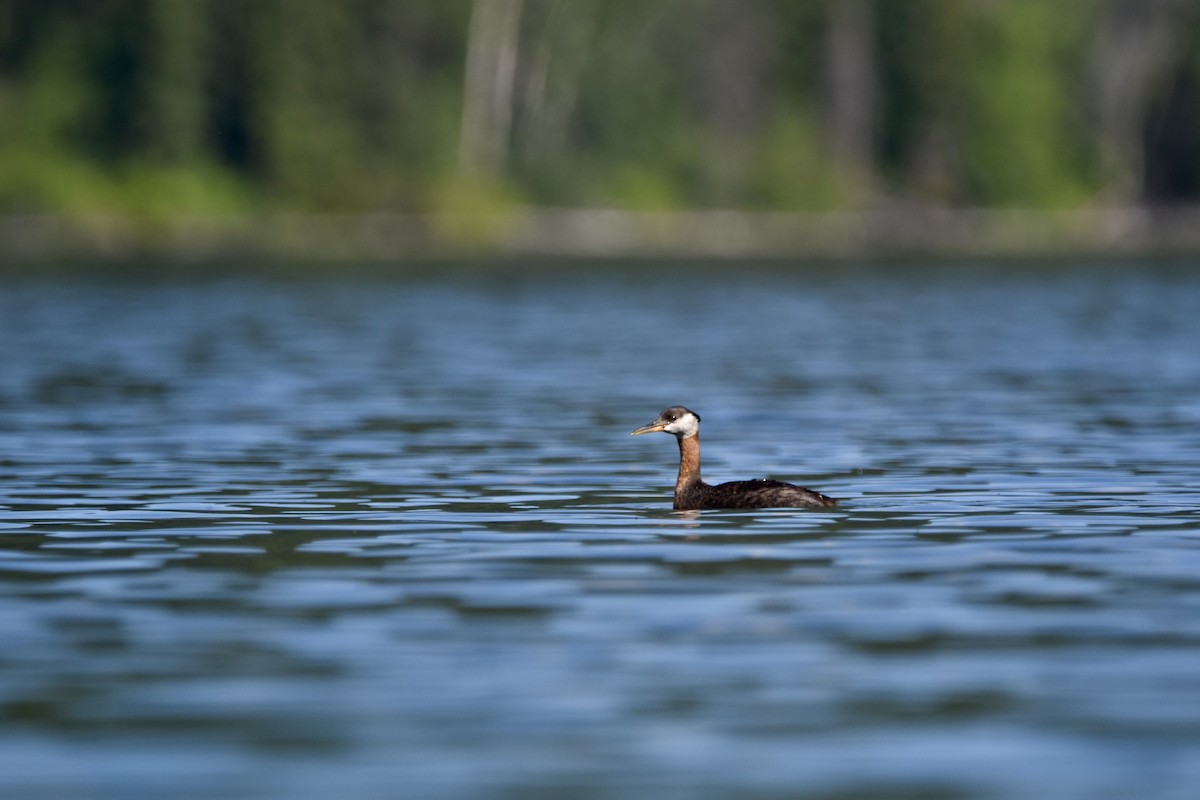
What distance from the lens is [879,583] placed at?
1473 centimetres

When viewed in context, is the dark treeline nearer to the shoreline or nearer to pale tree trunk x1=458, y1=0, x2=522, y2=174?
pale tree trunk x1=458, y1=0, x2=522, y2=174

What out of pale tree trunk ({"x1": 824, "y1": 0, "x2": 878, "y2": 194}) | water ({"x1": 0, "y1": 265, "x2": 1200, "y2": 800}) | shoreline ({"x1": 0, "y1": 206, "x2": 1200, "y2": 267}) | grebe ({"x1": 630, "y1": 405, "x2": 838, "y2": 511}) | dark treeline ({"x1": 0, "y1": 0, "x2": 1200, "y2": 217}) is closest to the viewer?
water ({"x1": 0, "y1": 265, "x2": 1200, "y2": 800})

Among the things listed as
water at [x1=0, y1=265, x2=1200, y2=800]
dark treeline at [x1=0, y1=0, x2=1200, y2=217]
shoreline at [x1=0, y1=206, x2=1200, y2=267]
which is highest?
dark treeline at [x1=0, y1=0, x2=1200, y2=217]

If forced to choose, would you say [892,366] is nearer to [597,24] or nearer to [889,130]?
[597,24]

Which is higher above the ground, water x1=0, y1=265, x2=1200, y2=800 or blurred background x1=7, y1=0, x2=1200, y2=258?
blurred background x1=7, y1=0, x2=1200, y2=258

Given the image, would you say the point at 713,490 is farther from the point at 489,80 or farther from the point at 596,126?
the point at 596,126

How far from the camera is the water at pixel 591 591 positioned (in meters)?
10.3

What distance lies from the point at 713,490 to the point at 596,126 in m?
97.9

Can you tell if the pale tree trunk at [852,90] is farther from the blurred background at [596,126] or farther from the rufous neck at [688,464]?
the rufous neck at [688,464]

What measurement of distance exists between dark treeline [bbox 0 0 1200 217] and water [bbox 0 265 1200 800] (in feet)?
212

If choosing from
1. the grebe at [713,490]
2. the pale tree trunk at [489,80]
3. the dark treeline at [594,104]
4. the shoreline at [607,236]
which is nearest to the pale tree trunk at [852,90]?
the dark treeline at [594,104]

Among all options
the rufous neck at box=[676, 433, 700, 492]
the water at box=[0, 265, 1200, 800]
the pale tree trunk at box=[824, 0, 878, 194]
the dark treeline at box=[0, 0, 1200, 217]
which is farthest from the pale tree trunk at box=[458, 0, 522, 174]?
the rufous neck at box=[676, 433, 700, 492]

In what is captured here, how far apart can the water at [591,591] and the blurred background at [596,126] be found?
62363 millimetres

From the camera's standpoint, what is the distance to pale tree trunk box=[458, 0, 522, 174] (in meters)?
111
